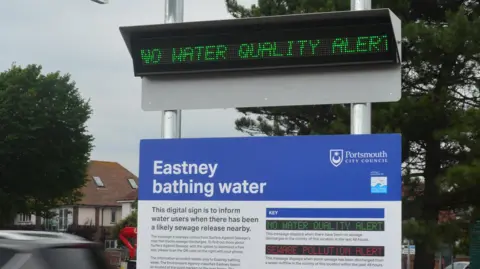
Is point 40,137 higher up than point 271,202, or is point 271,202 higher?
point 40,137

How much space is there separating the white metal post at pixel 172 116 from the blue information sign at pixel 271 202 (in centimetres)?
41

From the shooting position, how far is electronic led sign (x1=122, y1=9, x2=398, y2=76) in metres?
8.75

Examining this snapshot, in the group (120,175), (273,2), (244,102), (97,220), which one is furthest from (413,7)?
(120,175)

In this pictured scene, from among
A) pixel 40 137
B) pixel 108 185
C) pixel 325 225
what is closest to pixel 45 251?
pixel 325 225

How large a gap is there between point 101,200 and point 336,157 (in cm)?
8547

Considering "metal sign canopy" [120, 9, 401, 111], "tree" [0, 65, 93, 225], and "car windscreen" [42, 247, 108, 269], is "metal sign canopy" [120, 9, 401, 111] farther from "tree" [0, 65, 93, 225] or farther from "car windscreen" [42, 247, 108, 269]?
"tree" [0, 65, 93, 225]

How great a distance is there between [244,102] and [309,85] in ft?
2.68

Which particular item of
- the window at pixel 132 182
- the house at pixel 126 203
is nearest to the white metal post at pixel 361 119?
the house at pixel 126 203

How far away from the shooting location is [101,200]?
9238cm

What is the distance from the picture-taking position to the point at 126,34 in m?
9.61

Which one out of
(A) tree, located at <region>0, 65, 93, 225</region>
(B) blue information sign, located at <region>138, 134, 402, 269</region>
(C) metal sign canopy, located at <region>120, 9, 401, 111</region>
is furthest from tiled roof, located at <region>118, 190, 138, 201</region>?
(B) blue information sign, located at <region>138, 134, 402, 269</region>

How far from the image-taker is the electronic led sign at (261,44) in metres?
8.75

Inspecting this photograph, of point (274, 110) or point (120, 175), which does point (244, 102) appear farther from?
point (120, 175)

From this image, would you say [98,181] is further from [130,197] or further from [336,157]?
[336,157]
